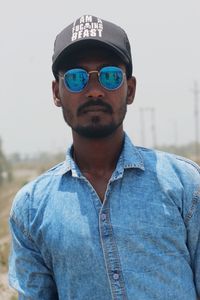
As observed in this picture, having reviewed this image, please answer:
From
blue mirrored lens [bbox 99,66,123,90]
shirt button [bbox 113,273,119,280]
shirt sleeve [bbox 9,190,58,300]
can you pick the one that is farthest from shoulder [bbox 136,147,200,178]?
shirt sleeve [bbox 9,190,58,300]

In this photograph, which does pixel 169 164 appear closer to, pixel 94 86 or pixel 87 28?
pixel 94 86

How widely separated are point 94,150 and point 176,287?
0.67 meters

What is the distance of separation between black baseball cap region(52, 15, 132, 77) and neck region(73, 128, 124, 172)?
29cm

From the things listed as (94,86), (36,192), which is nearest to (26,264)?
(36,192)

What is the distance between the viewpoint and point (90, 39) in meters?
2.34

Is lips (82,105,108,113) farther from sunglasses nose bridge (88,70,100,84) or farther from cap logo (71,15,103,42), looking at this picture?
cap logo (71,15,103,42)

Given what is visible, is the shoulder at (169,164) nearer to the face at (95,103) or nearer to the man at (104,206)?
the man at (104,206)

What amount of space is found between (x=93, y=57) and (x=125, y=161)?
46cm

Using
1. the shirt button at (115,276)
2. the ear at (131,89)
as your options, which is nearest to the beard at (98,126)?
the ear at (131,89)

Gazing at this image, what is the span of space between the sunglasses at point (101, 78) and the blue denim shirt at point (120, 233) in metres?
0.31

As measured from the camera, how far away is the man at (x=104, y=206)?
7.54ft

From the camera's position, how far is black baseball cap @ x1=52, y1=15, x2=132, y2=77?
7.68 feet

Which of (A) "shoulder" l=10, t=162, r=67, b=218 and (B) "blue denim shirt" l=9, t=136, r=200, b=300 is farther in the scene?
(A) "shoulder" l=10, t=162, r=67, b=218

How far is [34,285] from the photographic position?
249 centimetres
